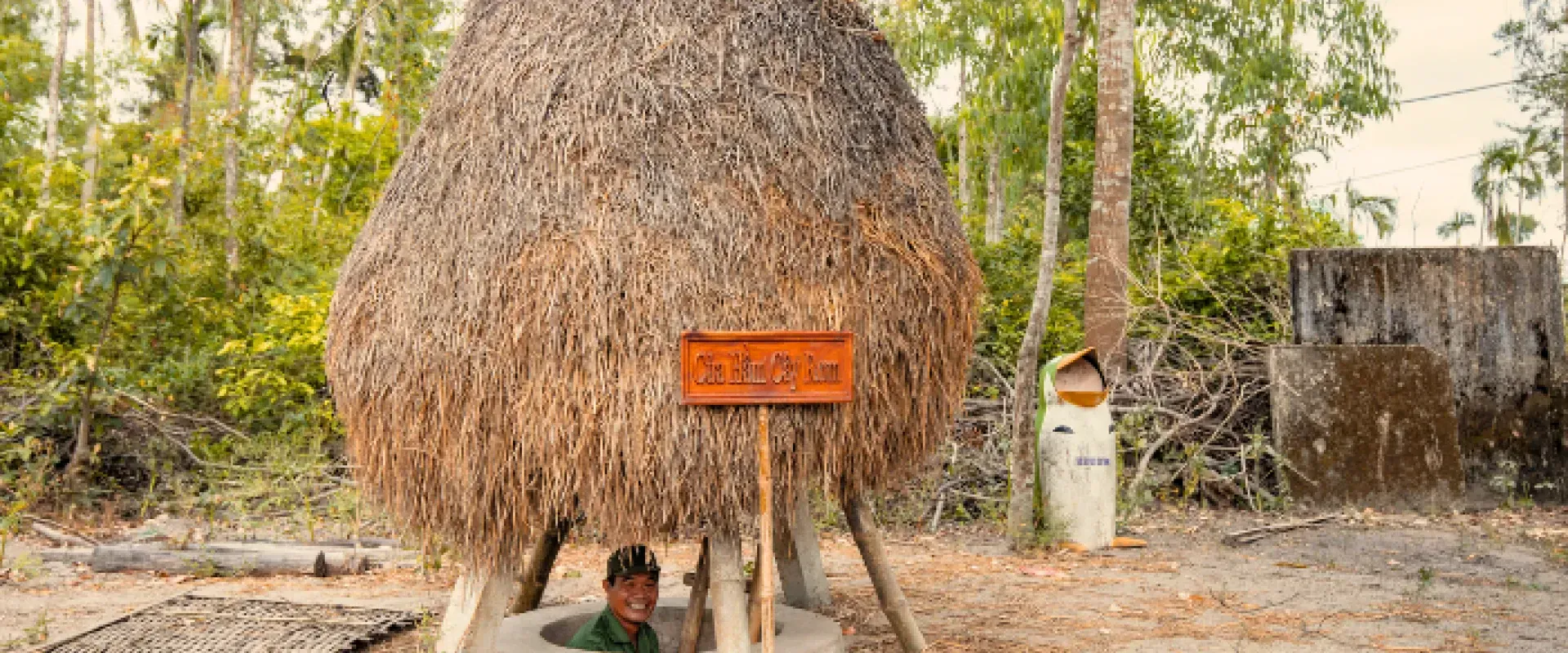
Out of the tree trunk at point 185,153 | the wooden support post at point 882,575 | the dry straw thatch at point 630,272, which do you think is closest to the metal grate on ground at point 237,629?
the dry straw thatch at point 630,272

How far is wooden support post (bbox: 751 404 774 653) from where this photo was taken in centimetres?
378

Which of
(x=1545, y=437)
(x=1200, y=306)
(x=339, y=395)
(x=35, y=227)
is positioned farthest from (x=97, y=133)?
(x=1545, y=437)

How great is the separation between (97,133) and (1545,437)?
18662 mm

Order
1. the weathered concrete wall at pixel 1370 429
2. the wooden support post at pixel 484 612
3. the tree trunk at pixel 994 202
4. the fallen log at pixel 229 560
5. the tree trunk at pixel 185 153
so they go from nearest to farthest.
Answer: the wooden support post at pixel 484 612 < the fallen log at pixel 229 560 < the weathered concrete wall at pixel 1370 429 < the tree trunk at pixel 185 153 < the tree trunk at pixel 994 202

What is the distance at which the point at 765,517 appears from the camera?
3.76m

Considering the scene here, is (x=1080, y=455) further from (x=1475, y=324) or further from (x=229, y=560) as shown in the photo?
(x=229, y=560)

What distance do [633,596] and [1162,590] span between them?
320cm

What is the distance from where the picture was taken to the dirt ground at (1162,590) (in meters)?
5.66

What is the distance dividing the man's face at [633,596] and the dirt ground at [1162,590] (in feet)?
3.20

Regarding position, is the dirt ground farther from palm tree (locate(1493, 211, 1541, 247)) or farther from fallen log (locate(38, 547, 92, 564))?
palm tree (locate(1493, 211, 1541, 247))

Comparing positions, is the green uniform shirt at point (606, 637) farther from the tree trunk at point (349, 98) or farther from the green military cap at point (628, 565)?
the tree trunk at point (349, 98)

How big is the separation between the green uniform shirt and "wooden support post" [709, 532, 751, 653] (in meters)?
0.84

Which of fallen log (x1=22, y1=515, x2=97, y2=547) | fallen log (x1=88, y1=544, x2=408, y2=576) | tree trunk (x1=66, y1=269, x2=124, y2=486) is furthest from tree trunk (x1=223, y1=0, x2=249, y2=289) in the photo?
fallen log (x1=88, y1=544, x2=408, y2=576)

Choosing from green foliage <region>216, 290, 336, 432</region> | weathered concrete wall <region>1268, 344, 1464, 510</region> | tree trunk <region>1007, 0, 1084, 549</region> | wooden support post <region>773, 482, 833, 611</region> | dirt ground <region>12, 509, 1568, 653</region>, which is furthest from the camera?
green foliage <region>216, 290, 336, 432</region>
